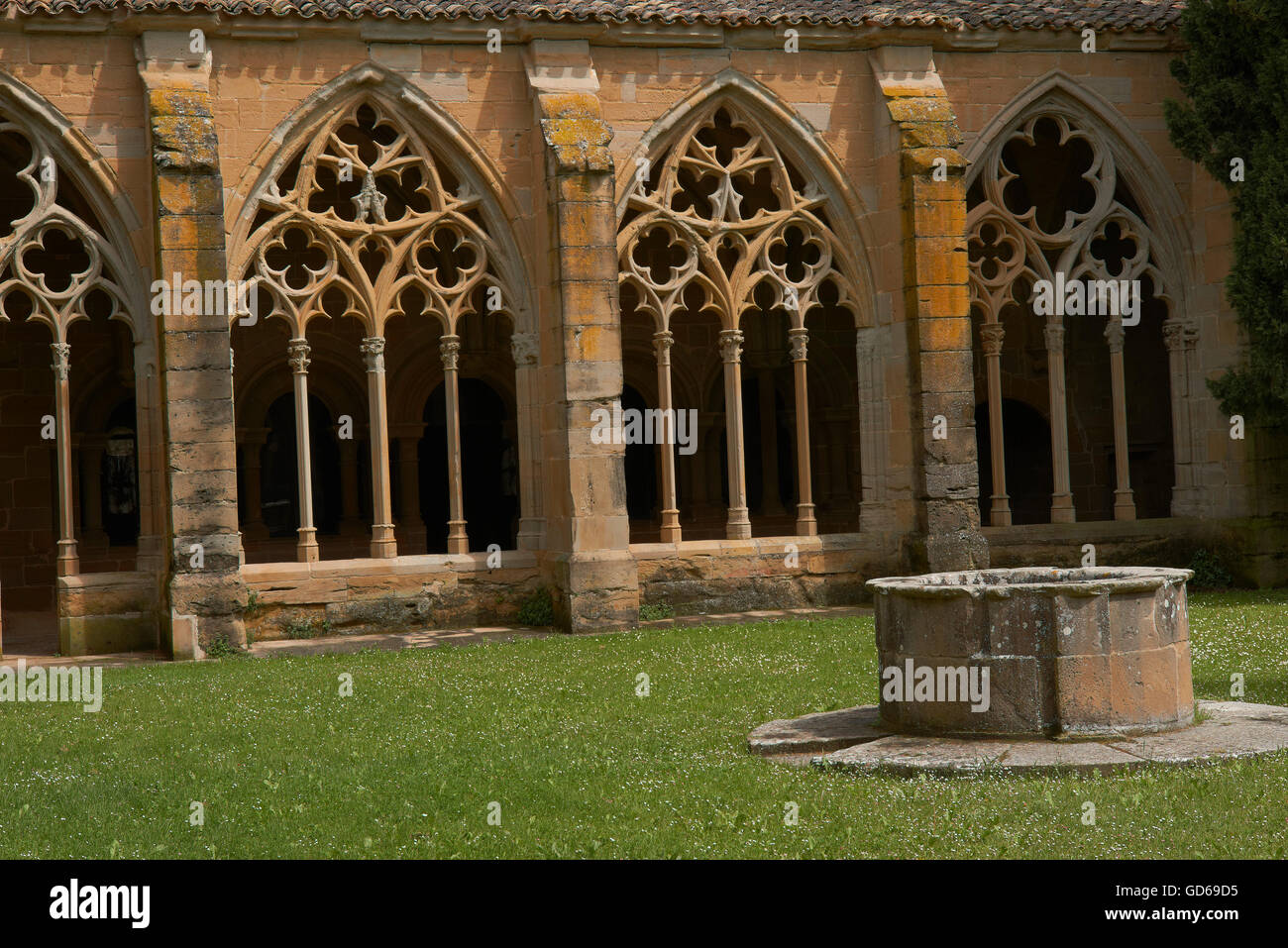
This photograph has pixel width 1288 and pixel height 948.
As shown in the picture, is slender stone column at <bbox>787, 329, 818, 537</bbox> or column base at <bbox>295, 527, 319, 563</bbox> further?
slender stone column at <bbox>787, 329, 818, 537</bbox>

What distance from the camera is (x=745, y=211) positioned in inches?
640

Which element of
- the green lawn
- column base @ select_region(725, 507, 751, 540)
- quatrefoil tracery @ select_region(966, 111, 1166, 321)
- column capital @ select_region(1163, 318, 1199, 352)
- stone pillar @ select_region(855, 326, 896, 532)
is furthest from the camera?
column capital @ select_region(1163, 318, 1199, 352)

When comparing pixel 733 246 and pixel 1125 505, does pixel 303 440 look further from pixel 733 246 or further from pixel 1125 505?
pixel 1125 505

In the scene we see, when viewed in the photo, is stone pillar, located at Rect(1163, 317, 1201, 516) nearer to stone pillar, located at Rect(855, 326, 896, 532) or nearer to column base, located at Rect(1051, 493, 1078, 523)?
column base, located at Rect(1051, 493, 1078, 523)

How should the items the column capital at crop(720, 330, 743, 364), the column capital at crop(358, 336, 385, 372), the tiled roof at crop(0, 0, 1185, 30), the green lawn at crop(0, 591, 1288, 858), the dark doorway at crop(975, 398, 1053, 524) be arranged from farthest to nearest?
the dark doorway at crop(975, 398, 1053, 524), the column capital at crop(720, 330, 743, 364), the column capital at crop(358, 336, 385, 372), the tiled roof at crop(0, 0, 1185, 30), the green lawn at crop(0, 591, 1288, 858)

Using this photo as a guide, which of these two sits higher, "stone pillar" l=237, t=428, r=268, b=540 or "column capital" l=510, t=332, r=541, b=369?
"column capital" l=510, t=332, r=541, b=369

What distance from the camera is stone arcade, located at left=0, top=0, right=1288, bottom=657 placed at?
11.1 meters

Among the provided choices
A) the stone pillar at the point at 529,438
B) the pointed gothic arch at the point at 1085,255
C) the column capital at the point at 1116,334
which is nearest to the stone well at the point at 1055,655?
the stone pillar at the point at 529,438

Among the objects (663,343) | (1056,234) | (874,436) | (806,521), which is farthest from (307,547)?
(1056,234)

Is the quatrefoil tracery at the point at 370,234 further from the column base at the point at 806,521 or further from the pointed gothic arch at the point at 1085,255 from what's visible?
the pointed gothic arch at the point at 1085,255

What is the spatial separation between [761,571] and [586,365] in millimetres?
2429

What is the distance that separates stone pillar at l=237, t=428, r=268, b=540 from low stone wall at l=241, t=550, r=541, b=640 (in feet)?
11.0

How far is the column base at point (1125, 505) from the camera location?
43.6 feet

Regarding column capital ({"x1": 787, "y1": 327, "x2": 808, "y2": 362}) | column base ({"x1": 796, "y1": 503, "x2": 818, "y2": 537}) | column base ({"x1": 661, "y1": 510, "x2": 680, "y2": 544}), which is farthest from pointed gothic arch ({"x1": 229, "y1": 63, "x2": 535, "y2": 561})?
column base ({"x1": 796, "y1": 503, "x2": 818, "y2": 537})
